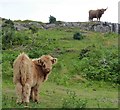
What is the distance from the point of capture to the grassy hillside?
1368 cm

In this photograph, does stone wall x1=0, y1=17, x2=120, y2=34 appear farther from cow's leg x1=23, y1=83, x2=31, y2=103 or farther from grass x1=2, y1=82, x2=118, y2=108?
cow's leg x1=23, y1=83, x2=31, y2=103

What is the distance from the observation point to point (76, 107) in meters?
11.5

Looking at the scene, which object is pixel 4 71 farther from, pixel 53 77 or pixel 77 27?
pixel 77 27

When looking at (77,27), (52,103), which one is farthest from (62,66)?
(77,27)

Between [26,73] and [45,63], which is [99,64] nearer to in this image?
[45,63]

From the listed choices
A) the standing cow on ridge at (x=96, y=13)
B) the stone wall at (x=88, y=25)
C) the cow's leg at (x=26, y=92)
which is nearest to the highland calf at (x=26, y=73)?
the cow's leg at (x=26, y=92)

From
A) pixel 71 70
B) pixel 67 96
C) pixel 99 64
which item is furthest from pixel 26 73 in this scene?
pixel 99 64

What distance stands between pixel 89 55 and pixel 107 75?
3792 mm

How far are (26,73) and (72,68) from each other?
10068 mm

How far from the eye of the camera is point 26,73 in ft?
37.5

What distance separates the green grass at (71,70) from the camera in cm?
1358

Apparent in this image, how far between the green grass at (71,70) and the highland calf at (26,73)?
355 mm

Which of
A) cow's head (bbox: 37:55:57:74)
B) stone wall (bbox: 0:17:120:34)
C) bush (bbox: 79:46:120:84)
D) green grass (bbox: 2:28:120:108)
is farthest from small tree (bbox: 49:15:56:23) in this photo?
cow's head (bbox: 37:55:57:74)

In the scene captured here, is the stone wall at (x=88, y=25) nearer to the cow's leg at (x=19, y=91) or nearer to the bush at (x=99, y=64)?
the bush at (x=99, y=64)
